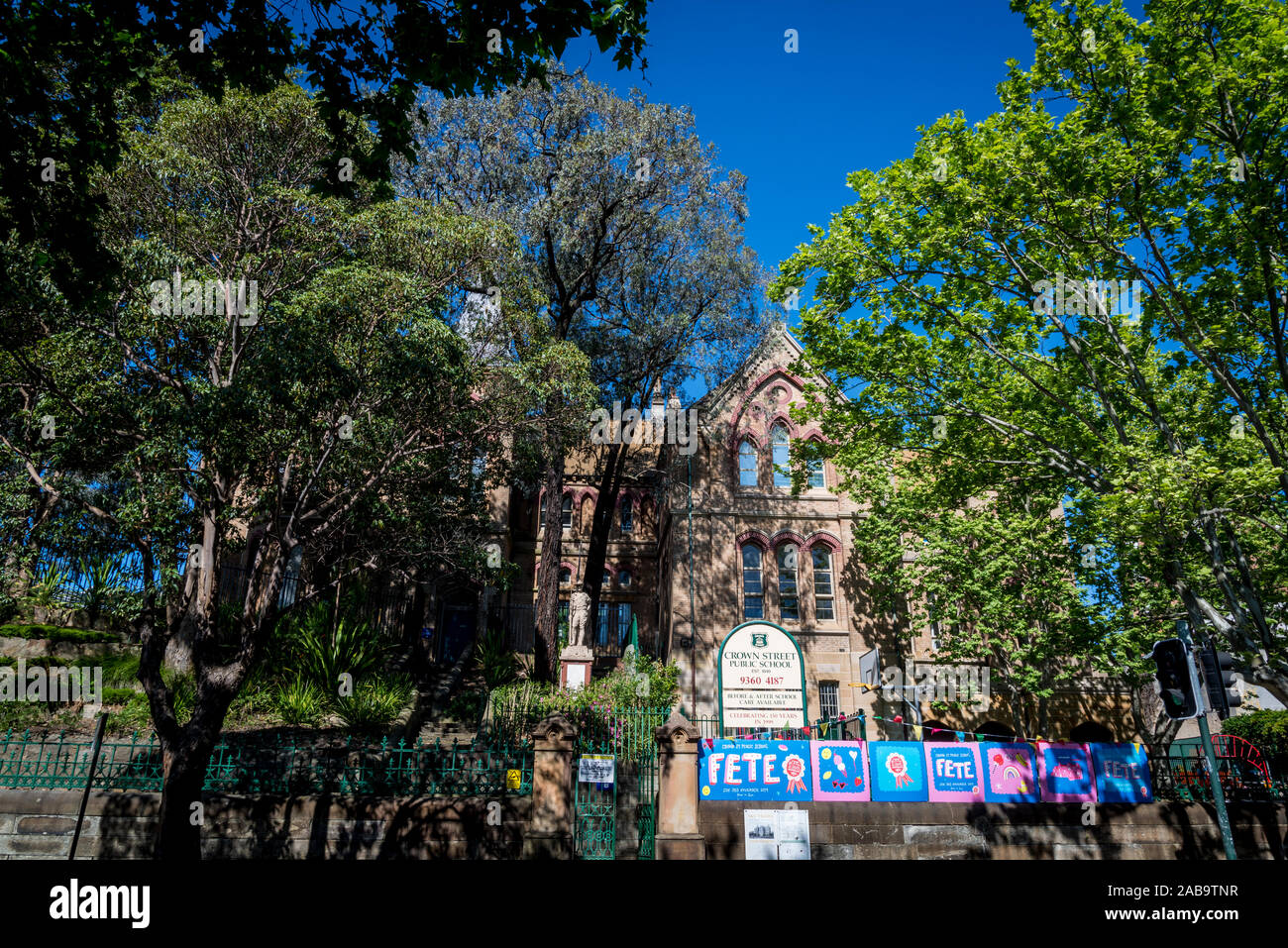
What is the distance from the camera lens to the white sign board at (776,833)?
11633 mm

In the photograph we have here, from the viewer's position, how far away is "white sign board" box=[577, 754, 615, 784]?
11.7 meters

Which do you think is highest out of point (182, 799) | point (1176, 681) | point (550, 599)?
point (550, 599)

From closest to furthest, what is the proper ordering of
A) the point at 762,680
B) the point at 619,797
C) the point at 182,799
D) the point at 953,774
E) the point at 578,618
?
1. the point at 182,799
2. the point at 619,797
3. the point at 953,774
4. the point at 762,680
5. the point at 578,618

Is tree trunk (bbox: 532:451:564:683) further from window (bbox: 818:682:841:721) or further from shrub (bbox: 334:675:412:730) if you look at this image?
window (bbox: 818:682:841:721)

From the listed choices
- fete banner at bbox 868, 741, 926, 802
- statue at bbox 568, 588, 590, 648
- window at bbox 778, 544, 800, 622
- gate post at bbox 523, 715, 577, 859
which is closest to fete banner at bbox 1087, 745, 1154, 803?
fete banner at bbox 868, 741, 926, 802

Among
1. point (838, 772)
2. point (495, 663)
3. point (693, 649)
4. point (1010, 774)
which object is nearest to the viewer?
point (838, 772)

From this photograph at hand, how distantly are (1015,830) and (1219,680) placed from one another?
6083 millimetres

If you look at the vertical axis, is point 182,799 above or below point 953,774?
above

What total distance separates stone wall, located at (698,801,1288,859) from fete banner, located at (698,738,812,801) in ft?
0.66

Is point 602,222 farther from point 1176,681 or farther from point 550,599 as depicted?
point 1176,681

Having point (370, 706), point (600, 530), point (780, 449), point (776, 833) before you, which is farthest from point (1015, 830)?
point (600, 530)

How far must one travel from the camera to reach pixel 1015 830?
12352 mm

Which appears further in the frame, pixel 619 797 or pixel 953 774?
pixel 953 774

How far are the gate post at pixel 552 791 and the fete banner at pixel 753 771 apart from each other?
231 centimetres
